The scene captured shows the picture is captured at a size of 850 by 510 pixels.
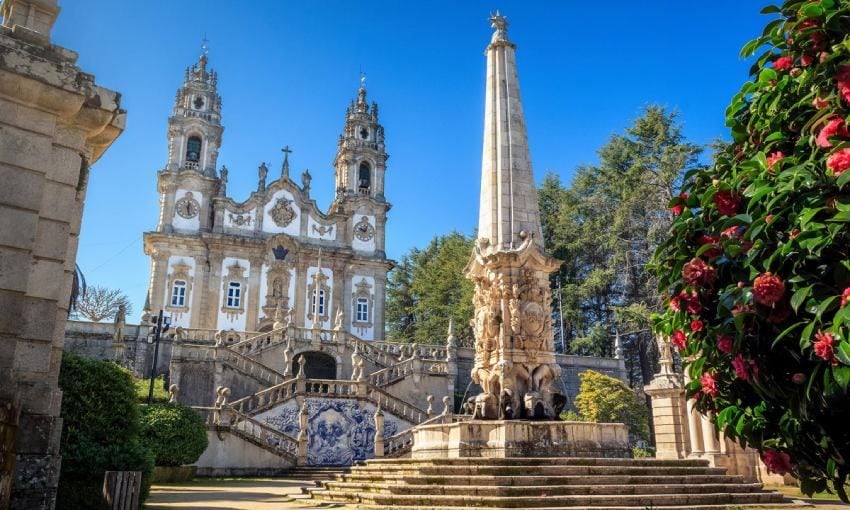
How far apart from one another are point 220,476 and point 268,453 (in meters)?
1.64

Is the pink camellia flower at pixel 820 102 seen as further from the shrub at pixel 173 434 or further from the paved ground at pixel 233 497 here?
the shrub at pixel 173 434

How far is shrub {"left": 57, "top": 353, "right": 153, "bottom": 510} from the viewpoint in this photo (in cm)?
806

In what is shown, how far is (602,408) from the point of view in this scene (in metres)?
27.9

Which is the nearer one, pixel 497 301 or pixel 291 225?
pixel 497 301

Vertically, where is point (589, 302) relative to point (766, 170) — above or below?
above

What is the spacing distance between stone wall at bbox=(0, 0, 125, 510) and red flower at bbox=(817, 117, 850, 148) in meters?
4.69

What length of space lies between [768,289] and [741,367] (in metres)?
0.56

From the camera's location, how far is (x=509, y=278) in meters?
12.7

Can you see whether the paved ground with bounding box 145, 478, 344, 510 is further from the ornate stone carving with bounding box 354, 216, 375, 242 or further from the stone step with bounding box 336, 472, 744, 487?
the ornate stone carving with bounding box 354, 216, 375, 242

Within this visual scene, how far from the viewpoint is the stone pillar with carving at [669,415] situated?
59.0ft

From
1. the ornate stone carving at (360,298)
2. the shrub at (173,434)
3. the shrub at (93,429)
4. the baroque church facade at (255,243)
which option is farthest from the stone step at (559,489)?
the ornate stone carving at (360,298)

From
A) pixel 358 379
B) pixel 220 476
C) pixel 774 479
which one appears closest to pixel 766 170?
pixel 774 479

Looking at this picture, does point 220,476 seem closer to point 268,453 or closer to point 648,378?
point 268,453

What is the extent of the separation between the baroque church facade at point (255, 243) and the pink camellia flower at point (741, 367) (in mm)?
34576
